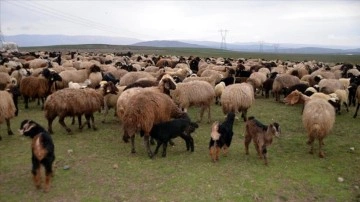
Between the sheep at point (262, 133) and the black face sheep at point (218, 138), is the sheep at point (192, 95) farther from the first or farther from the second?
the sheep at point (262, 133)

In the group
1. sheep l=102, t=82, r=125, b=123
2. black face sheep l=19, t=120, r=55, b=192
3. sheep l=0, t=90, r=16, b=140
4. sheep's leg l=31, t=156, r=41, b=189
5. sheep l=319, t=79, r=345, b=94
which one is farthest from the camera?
sheep l=319, t=79, r=345, b=94

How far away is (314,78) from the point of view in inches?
772

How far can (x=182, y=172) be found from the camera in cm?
845

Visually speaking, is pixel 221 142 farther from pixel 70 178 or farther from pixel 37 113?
pixel 37 113

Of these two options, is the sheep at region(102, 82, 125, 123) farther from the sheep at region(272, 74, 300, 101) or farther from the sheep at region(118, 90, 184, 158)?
the sheep at region(272, 74, 300, 101)

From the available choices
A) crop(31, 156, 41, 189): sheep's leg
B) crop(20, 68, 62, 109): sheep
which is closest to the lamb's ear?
crop(31, 156, 41, 189): sheep's leg

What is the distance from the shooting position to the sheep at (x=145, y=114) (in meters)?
9.32

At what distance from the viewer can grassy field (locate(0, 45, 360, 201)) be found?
7309mm

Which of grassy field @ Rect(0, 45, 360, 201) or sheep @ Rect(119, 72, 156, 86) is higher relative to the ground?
sheep @ Rect(119, 72, 156, 86)

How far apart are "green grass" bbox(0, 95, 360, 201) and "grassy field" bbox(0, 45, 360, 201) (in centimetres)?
2

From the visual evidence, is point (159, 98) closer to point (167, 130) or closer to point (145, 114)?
point (145, 114)

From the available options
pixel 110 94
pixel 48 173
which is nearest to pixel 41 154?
pixel 48 173

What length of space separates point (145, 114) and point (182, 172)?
2.00 m

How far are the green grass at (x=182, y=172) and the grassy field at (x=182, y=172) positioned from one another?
0.02m
